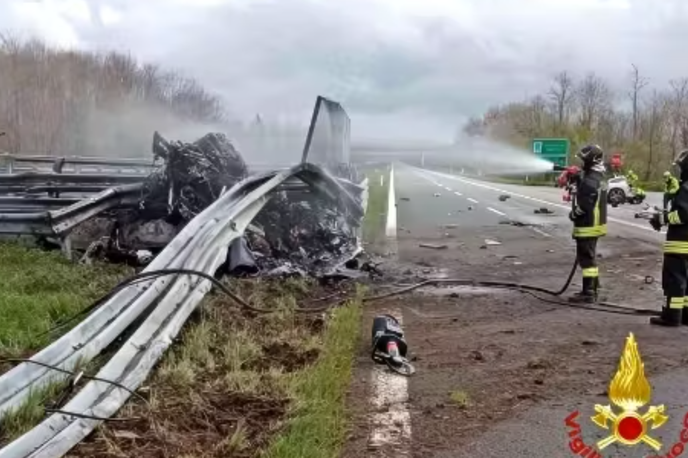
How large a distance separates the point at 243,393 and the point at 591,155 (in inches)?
188

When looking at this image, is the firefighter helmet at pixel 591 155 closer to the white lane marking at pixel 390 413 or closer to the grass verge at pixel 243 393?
the grass verge at pixel 243 393

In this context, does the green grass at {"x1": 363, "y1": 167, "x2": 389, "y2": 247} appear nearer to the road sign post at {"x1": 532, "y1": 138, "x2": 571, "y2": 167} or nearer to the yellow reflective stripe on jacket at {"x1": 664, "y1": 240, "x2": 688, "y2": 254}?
the yellow reflective stripe on jacket at {"x1": 664, "y1": 240, "x2": 688, "y2": 254}

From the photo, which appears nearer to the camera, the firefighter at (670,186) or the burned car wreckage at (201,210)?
the firefighter at (670,186)

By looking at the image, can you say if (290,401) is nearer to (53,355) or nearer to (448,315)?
(53,355)

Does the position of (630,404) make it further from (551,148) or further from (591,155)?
(551,148)

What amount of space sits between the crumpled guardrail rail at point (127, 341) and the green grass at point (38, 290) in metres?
0.62

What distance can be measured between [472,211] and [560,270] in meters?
10.4

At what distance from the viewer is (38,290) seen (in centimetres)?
585

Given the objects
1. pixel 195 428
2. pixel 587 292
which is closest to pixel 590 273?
pixel 587 292

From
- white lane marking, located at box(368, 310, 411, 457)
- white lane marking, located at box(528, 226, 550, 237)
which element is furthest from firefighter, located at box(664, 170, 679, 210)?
white lane marking, located at box(528, 226, 550, 237)

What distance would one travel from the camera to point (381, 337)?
4.85 metres

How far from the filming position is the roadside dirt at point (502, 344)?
12.6 ft

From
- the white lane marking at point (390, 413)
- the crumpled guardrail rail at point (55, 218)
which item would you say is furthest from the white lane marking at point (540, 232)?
the white lane marking at point (390, 413)

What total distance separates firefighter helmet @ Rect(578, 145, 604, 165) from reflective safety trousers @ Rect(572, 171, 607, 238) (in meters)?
0.11
